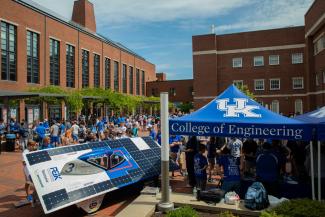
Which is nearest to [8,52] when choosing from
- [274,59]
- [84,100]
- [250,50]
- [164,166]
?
[84,100]

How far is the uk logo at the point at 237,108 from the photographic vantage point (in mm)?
8615

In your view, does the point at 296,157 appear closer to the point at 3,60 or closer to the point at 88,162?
the point at 88,162

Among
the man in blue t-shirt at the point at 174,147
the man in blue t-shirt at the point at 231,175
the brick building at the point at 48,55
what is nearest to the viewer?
the man in blue t-shirt at the point at 231,175

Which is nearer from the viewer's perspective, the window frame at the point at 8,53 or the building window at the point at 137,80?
the window frame at the point at 8,53

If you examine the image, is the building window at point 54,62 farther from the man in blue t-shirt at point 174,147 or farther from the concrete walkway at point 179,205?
the concrete walkway at point 179,205

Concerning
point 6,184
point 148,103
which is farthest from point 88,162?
point 148,103

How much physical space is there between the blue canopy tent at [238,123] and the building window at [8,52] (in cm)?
2714

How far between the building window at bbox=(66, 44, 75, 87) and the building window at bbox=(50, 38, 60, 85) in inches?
86.2

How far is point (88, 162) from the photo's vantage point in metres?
8.77

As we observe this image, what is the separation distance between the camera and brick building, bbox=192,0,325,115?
150ft

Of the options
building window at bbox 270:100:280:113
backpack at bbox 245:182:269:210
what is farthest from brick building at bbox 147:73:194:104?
backpack at bbox 245:182:269:210

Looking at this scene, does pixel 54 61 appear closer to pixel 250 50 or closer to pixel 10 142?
pixel 10 142

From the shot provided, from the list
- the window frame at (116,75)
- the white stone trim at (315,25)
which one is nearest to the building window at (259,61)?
the white stone trim at (315,25)

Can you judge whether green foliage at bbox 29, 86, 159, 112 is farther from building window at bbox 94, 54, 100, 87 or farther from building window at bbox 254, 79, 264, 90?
building window at bbox 254, 79, 264, 90
